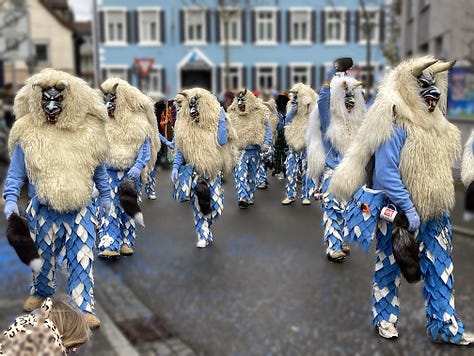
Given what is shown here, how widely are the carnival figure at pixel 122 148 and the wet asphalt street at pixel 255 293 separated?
263 millimetres

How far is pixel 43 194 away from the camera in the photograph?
414 centimetres

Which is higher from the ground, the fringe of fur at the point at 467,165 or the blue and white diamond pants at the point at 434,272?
the fringe of fur at the point at 467,165

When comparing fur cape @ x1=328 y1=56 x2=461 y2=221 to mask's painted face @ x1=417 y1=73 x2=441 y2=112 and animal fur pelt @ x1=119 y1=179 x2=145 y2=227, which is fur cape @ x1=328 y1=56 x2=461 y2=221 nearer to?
mask's painted face @ x1=417 y1=73 x2=441 y2=112

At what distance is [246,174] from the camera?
8688 mm

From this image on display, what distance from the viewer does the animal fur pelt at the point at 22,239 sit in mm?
3975

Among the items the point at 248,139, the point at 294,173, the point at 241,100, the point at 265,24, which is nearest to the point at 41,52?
the point at 265,24

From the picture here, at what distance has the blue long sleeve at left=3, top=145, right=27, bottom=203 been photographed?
4148 mm

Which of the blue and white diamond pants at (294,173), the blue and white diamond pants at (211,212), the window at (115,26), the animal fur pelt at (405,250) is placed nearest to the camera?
the animal fur pelt at (405,250)

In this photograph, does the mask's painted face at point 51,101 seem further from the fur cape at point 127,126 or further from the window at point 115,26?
the window at point 115,26

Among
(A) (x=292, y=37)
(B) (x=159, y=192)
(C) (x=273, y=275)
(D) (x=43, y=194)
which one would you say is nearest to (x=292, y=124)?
(B) (x=159, y=192)

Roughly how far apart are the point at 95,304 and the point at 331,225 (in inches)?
95.4

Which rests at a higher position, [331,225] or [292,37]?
[292,37]

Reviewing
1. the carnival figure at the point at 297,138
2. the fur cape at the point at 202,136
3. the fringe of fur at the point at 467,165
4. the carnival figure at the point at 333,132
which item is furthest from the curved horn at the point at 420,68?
the carnival figure at the point at 297,138

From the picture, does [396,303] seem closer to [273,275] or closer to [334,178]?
[334,178]
